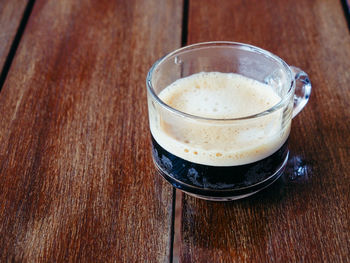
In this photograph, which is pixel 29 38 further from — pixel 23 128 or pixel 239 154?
pixel 239 154

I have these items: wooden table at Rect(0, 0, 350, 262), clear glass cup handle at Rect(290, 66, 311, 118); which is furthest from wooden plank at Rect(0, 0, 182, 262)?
clear glass cup handle at Rect(290, 66, 311, 118)

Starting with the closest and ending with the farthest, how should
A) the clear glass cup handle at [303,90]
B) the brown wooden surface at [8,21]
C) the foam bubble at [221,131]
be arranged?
the foam bubble at [221,131]
the clear glass cup handle at [303,90]
the brown wooden surface at [8,21]

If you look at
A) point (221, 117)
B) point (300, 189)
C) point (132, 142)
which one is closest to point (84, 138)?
point (132, 142)

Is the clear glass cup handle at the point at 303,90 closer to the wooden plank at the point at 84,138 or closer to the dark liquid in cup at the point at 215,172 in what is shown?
the dark liquid in cup at the point at 215,172

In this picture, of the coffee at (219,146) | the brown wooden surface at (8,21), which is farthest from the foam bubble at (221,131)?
the brown wooden surface at (8,21)

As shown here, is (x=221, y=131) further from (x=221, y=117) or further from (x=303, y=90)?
(x=303, y=90)

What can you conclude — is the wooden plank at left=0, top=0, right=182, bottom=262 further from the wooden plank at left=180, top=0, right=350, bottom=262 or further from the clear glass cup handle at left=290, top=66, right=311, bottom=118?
the clear glass cup handle at left=290, top=66, right=311, bottom=118

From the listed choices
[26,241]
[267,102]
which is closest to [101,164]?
[26,241]
